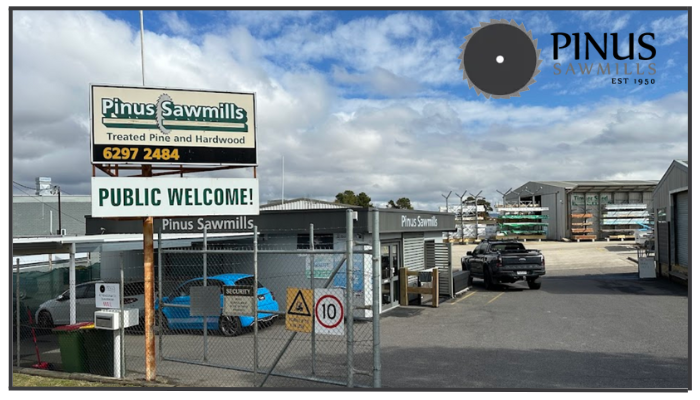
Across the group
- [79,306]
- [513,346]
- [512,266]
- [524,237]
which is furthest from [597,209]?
[79,306]

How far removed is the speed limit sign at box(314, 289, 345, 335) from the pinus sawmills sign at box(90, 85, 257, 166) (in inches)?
99.6

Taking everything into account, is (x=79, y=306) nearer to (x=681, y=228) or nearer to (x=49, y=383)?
(x=49, y=383)

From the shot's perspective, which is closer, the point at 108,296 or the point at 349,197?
the point at 108,296

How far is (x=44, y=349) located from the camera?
12.3m

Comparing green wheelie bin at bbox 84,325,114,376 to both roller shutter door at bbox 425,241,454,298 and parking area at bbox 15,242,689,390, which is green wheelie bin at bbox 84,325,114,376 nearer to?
parking area at bbox 15,242,689,390

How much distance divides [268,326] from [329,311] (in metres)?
6.34

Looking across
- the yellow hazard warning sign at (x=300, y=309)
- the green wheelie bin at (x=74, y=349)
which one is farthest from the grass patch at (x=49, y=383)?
the yellow hazard warning sign at (x=300, y=309)

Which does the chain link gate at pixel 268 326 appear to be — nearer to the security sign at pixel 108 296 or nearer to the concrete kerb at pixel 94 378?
the concrete kerb at pixel 94 378

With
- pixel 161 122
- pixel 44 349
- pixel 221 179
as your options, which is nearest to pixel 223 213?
pixel 221 179

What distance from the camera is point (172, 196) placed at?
8.51 m

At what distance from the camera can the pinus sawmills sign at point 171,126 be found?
8.29 metres

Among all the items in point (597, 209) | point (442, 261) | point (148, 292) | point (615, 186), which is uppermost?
point (615, 186)

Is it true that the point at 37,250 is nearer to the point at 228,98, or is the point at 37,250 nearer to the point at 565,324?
the point at 228,98

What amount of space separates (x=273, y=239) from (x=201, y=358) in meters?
6.06
